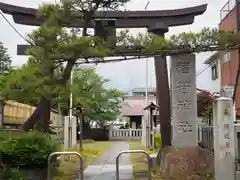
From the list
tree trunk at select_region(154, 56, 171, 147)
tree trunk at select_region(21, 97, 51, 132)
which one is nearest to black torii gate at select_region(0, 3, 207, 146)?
tree trunk at select_region(154, 56, 171, 147)

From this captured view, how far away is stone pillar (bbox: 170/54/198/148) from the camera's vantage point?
12.6m

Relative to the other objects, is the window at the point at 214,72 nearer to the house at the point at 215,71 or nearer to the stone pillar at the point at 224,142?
the house at the point at 215,71

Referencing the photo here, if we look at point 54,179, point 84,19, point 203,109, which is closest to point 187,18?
point 84,19

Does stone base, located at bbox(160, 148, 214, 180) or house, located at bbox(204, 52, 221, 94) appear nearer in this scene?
stone base, located at bbox(160, 148, 214, 180)

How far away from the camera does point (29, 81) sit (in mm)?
11773

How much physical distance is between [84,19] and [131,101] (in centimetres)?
4059

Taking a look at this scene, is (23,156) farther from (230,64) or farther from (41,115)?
(230,64)

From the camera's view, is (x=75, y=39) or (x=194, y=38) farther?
(x=194, y=38)

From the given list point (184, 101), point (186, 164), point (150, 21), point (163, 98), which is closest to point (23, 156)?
point (186, 164)

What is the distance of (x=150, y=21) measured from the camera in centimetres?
1515

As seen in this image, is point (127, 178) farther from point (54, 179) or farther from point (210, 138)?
point (210, 138)

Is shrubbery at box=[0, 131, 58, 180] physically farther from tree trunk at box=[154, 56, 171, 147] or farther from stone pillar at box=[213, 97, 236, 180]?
stone pillar at box=[213, 97, 236, 180]

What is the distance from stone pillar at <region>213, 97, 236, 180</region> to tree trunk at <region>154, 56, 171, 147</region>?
4.68m

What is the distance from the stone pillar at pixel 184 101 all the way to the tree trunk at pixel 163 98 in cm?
117
